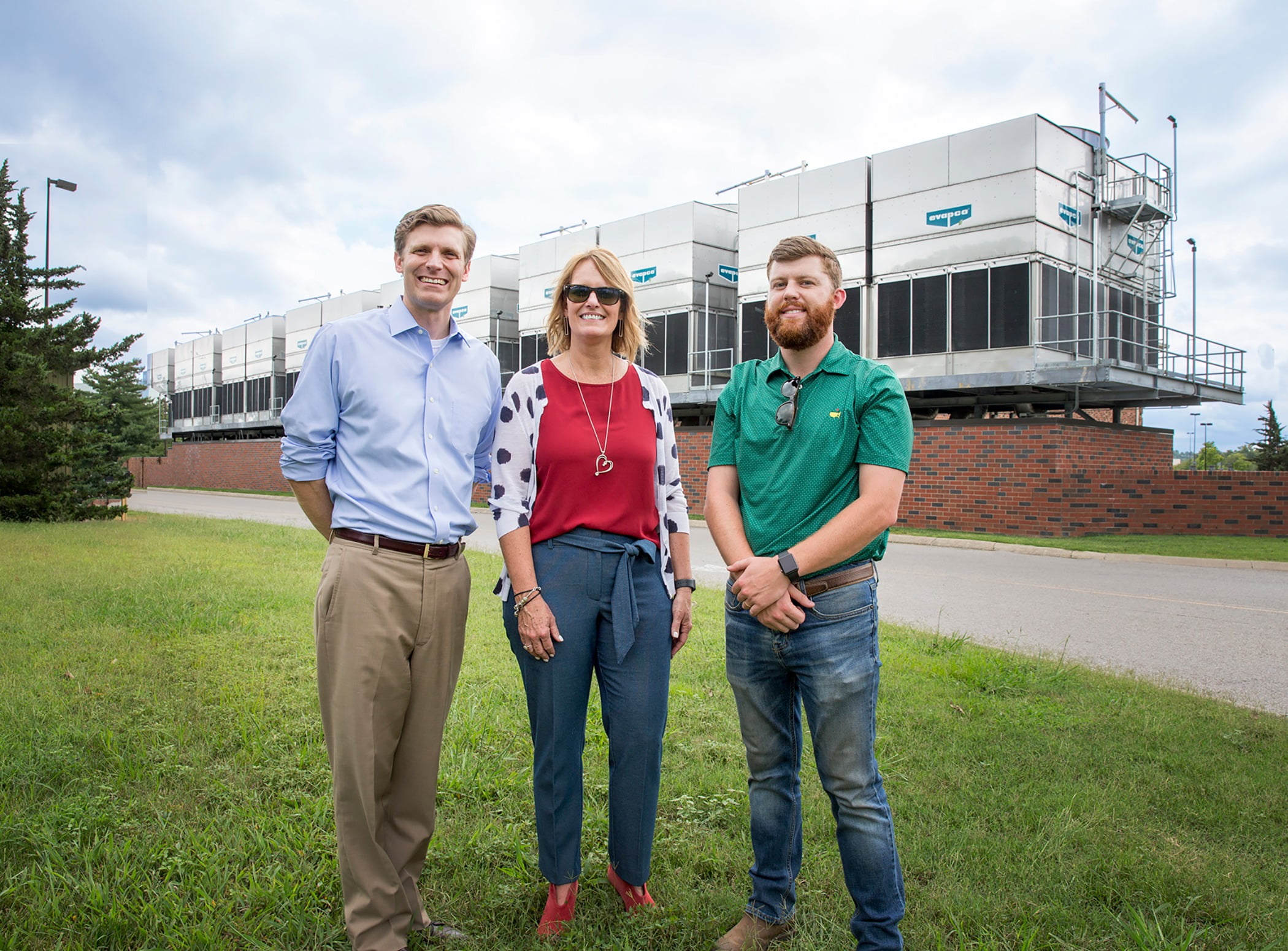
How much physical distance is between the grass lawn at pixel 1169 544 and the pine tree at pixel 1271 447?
2186cm

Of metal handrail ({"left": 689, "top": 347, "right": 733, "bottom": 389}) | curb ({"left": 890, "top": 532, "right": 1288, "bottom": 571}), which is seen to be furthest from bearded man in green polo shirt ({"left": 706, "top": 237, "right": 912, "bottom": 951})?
metal handrail ({"left": 689, "top": 347, "right": 733, "bottom": 389})

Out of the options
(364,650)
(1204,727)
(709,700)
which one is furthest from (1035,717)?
(364,650)

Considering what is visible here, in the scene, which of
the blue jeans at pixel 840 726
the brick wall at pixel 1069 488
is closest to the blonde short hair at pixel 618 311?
the blue jeans at pixel 840 726

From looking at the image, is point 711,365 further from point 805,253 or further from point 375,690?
point 375,690

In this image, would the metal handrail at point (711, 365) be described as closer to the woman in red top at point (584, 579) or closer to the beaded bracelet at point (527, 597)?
the woman in red top at point (584, 579)

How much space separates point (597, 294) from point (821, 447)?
37.0 inches

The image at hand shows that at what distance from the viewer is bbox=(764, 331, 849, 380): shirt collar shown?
275 centimetres

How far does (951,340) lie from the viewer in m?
18.2

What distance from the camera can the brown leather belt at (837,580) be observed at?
2648mm

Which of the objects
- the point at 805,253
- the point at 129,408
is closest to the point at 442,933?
the point at 805,253

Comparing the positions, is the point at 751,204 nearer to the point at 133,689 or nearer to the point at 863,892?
the point at 133,689

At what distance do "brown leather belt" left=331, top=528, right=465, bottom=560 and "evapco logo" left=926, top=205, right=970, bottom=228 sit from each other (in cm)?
1762

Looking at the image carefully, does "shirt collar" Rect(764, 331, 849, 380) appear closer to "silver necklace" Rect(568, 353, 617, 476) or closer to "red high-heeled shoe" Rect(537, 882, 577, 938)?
"silver necklace" Rect(568, 353, 617, 476)

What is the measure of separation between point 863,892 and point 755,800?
0.43 metres
